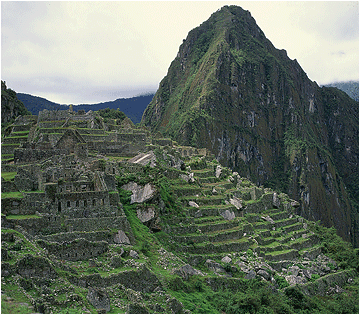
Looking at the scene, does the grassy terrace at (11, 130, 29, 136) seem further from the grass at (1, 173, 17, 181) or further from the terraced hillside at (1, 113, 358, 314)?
the grass at (1, 173, 17, 181)

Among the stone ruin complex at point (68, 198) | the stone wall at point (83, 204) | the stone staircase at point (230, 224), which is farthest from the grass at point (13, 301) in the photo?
the stone staircase at point (230, 224)

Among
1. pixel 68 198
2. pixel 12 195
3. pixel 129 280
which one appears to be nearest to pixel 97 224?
pixel 68 198

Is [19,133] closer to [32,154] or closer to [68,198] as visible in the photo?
[32,154]

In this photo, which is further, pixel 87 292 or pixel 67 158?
pixel 67 158

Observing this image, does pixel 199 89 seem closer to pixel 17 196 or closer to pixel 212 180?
pixel 212 180

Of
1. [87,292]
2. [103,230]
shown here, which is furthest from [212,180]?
[87,292]

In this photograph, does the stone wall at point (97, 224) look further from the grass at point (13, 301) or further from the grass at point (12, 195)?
the grass at point (13, 301)

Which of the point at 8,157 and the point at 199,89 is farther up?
the point at 199,89

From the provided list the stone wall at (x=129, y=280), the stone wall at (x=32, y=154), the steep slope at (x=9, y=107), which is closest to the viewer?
the stone wall at (x=129, y=280)
